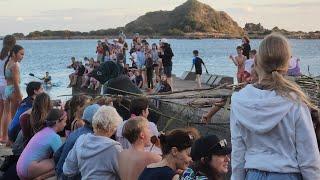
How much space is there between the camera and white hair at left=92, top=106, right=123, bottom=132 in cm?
573

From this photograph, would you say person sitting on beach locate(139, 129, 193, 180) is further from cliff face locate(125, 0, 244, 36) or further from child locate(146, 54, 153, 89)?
cliff face locate(125, 0, 244, 36)

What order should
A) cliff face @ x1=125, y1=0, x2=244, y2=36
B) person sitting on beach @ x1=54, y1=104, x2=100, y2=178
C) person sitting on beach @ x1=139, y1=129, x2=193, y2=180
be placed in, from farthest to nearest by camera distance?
cliff face @ x1=125, y1=0, x2=244, y2=36 < person sitting on beach @ x1=54, y1=104, x2=100, y2=178 < person sitting on beach @ x1=139, y1=129, x2=193, y2=180

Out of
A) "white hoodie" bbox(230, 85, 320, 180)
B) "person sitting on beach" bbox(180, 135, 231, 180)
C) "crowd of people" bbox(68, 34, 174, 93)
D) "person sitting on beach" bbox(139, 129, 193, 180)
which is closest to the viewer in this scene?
"white hoodie" bbox(230, 85, 320, 180)

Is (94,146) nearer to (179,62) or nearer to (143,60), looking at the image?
(143,60)

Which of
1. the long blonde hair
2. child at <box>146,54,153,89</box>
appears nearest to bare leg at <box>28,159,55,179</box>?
the long blonde hair

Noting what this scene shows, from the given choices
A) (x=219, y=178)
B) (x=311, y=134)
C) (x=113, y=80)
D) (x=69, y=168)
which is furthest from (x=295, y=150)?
(x=113, y=80)

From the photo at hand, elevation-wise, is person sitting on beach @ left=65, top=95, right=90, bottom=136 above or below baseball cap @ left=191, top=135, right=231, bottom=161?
below

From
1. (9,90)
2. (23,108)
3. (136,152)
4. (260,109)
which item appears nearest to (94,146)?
(136,152)

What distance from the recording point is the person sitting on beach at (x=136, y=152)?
5.38m

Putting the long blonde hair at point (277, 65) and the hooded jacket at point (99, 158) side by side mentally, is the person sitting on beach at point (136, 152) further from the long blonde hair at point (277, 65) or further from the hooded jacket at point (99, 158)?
the long blonde hair at point (277, 65)

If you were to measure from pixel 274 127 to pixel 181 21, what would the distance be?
157526 millimetres

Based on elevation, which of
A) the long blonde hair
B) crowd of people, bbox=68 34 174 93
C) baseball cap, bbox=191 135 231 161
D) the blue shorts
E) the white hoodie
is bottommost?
crowd of people, bbox=68 34 174 93

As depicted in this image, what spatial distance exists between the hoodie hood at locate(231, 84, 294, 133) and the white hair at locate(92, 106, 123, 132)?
84.6 inches

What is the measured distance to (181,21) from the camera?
160 metres
